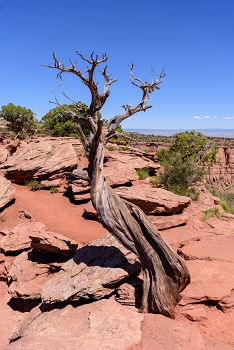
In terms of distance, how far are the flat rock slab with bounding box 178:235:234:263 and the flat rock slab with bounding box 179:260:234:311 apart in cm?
30

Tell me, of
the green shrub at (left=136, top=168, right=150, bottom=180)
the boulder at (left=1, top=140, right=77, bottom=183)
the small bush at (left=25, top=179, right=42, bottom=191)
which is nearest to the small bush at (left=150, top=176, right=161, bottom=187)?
the green shrub at (left=136, top=168, right=150, bottom=180)

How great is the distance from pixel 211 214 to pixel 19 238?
25.9 ft

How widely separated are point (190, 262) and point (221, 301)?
159 cm

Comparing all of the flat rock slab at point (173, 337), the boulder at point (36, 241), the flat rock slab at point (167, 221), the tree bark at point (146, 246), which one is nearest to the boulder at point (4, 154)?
the boulder at point (36, 241)

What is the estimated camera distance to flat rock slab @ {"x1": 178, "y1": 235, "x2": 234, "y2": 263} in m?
7.93

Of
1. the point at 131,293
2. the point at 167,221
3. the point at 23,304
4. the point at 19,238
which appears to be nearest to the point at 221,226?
the point at 167,221

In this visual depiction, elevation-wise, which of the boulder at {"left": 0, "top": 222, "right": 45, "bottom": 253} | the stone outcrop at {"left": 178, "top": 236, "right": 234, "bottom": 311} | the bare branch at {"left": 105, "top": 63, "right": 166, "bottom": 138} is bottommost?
the boulder at {"left": 0, "top": 222, "right": 45, "bottom": 253}

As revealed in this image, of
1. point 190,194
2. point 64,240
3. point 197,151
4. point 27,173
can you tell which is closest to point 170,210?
point 190,194

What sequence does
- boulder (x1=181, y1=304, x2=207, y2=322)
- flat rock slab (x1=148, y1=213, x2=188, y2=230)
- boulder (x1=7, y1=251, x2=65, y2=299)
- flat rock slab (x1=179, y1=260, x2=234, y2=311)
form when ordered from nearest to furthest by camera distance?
1. boulder (x1=181, y1=304, x2=207, y2=322)
2. flat rock slab (x1=179, y1=260, x2=234, y2=311)
3. boulder (x1=7, y1=251, x2=65, y2=299)
4. flat rock slab (x1=148, y1=213, x2=188, y2=230)

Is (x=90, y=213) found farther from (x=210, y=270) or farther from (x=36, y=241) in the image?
(x=210, y=270)

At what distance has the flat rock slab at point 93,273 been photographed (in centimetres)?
649

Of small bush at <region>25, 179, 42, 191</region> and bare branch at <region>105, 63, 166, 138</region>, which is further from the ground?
bare branch at <region>105, 63, 166, 138</region>

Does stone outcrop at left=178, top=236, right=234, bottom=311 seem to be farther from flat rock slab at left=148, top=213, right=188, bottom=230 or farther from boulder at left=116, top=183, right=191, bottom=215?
boulder at left=116, top=183, right=191, bottom=215

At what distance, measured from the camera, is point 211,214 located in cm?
1195
